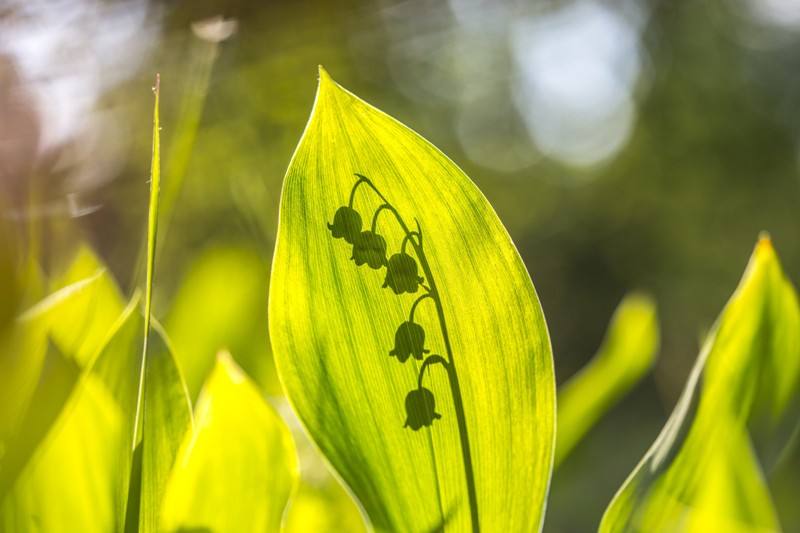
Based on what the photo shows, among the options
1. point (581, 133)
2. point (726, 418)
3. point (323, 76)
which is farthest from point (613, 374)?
point (581, 133)

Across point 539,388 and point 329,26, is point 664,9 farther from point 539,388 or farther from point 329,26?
point 539,388

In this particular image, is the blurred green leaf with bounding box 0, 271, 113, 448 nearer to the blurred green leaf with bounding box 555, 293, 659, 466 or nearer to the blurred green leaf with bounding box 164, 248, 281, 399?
the blurred green leaf with bounding box 164, 248, 281, 399

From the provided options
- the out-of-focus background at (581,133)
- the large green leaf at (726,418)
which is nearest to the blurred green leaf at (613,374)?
the large green leaf at (726,418)

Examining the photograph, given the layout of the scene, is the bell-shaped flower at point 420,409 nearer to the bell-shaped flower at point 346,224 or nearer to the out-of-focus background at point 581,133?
the bell-shaped flower at point 346,224

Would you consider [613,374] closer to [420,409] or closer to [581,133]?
[420,409]

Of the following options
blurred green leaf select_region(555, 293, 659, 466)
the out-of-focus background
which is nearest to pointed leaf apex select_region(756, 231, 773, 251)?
blurred green leaf select_region(555, 293, 659, 466)


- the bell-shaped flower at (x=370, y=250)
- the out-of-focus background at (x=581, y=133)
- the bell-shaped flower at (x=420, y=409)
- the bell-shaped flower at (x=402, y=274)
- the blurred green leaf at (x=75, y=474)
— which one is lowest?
the bell-shaped flower at (x=420, y=409)
